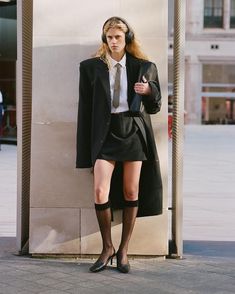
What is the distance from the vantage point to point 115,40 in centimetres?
557

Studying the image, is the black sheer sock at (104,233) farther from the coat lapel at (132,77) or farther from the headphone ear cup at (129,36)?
the headphone ear cup at (129,36)

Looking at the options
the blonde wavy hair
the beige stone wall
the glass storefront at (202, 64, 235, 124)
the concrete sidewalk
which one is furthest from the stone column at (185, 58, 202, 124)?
the blonde wavy hair

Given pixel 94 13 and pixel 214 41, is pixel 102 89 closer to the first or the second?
pixel 94 13

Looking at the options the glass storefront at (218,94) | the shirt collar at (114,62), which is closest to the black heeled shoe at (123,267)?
the shirt collar at (114,62)

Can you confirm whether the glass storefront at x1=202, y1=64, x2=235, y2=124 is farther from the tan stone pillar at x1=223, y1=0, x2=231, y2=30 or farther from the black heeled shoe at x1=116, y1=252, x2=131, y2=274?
the black heeled shoe at x1=116, y1=252, x2=131, y2=274

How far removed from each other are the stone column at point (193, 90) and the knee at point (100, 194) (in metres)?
41.9

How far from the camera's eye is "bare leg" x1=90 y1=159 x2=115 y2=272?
5.55m

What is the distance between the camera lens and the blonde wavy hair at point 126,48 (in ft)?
18.2

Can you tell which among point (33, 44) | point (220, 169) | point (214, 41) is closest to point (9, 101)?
point (220, 169)

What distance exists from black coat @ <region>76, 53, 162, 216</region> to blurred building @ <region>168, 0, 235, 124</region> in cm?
4181

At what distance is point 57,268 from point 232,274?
4.68 feet

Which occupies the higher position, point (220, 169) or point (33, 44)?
point (33, 44)

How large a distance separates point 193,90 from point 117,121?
42.7 m

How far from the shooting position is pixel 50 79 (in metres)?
6.01
